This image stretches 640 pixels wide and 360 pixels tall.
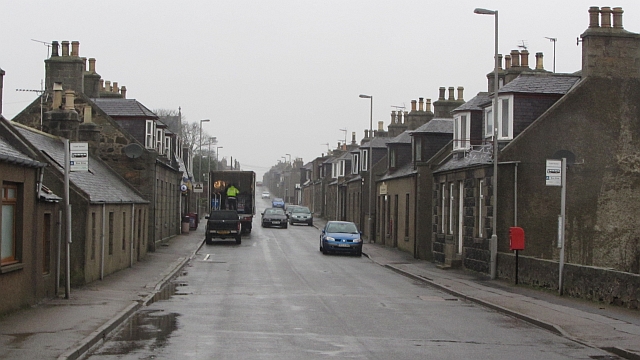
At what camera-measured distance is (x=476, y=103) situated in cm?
3422

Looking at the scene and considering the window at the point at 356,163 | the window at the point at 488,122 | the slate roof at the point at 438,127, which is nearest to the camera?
the window at the point at 488,122

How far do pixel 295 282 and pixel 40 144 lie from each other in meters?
8.45

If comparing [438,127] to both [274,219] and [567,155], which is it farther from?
[274,219]

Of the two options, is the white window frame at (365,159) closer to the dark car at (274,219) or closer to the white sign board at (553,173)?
the dark car at (274,219)

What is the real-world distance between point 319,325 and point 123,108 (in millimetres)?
27804

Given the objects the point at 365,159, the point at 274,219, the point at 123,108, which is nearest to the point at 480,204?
the point at 123,108

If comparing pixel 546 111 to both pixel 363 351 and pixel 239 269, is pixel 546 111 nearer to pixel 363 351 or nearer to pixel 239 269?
pixel 239 269

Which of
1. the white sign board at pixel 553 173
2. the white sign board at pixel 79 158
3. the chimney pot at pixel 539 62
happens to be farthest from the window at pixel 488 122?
the white sign board at pixel 79 158

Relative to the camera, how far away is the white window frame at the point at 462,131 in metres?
33.2

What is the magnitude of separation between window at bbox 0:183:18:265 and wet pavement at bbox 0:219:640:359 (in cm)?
108

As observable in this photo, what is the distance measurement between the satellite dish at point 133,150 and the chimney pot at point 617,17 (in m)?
19.6

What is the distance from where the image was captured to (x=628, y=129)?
28547 millimetres

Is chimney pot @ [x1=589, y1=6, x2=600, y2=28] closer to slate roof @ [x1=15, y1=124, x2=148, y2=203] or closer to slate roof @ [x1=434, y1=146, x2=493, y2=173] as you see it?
slate roof @ [x1=434, y1=146, x2=493, y2=173]

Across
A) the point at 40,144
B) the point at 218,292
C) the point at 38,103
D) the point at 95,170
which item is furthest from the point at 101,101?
the point at 218,292
